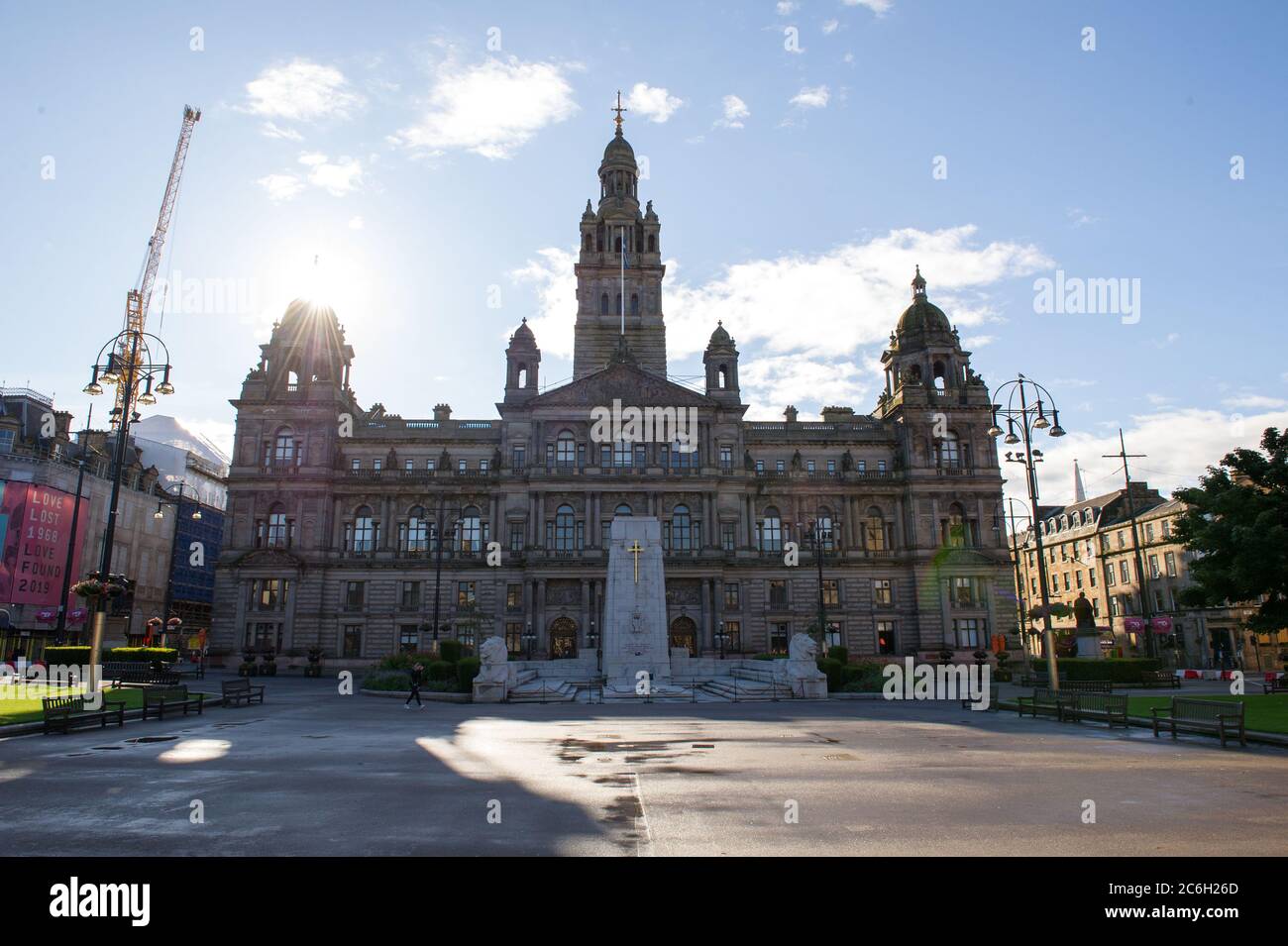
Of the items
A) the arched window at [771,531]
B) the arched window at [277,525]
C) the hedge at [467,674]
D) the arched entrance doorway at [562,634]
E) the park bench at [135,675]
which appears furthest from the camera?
the arched window at [771,531]

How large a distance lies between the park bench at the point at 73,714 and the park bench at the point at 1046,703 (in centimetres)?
2581

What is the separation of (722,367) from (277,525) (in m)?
37.5

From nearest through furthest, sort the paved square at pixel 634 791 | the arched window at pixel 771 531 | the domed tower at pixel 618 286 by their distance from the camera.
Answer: the paved square at pixel 634 791 → the arched window at pixel 771 531 → the domed tower at pixel 618 286

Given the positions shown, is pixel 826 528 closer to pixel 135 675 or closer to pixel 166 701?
pixel 135 675

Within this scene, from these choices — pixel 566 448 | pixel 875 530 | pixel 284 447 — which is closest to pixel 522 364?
pixel 566 448

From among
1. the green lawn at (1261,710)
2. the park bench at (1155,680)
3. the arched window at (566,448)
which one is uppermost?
the arched window at (566,448)

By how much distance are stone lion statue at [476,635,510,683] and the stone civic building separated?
22945mm

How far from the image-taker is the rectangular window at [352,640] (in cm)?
5831

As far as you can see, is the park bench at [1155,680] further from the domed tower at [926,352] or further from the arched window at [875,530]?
the domed tower at [926,352]

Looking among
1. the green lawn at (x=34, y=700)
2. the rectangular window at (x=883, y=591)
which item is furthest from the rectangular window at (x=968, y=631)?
the green lawn at (x=34, y=700)

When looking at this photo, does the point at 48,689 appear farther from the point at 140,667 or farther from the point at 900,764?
the point at 900,764

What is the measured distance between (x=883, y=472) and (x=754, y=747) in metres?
51.5

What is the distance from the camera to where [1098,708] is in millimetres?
22812
